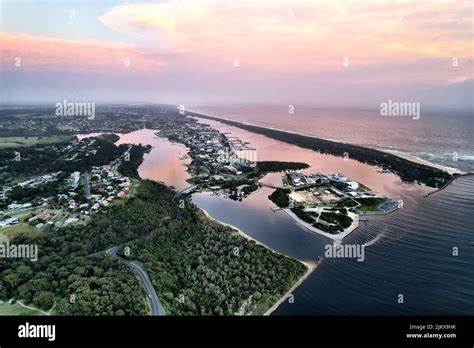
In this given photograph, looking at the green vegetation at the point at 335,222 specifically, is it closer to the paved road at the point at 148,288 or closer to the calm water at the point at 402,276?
the calm water at the point at 402,276

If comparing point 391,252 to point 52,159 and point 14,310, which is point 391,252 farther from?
point 52,159

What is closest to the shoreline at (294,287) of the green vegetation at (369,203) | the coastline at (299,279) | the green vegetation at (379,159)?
the coastline at (299,279)

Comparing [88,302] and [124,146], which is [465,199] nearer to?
[88,302]

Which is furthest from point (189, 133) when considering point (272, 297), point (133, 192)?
point (272, 297)

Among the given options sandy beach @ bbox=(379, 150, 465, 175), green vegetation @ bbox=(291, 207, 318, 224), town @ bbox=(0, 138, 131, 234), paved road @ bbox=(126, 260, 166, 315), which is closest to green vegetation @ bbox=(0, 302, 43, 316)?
paved road @ bbox=(126, 260, 166, 315)

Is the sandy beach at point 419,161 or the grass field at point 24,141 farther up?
the grass field at point 24,141
